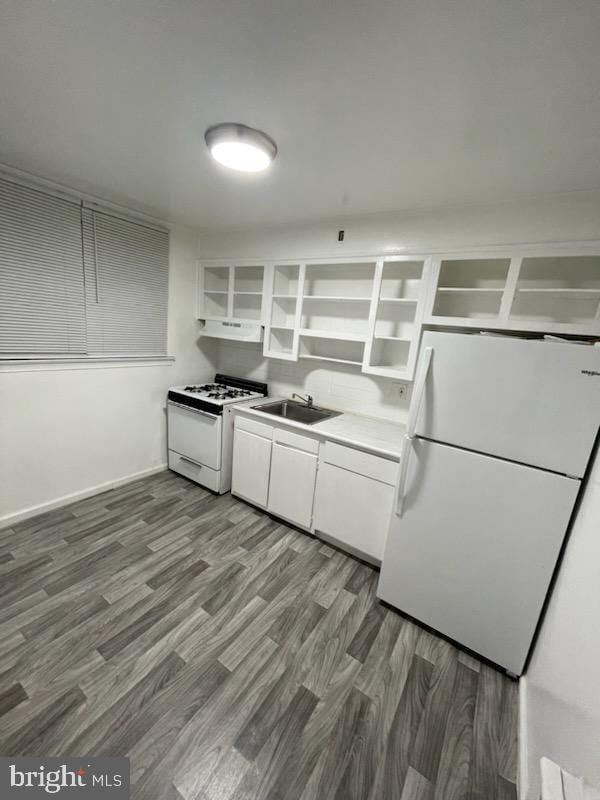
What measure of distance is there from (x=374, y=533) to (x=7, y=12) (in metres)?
2.80

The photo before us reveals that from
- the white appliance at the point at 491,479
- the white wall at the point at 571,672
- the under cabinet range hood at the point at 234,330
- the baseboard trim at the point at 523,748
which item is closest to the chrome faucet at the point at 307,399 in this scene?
the under cabinet range hood at the point at 234,330

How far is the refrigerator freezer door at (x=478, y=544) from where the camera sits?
1483 mm

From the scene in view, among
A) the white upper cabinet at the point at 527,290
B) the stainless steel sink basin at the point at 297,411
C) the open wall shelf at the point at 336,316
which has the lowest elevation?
the stainless steel sink basin at the point at 297,411

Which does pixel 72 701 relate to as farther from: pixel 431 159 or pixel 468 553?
pixel 431 159

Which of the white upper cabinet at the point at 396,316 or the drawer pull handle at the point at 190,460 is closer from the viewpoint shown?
the white upper cabinet at the point at 396,316

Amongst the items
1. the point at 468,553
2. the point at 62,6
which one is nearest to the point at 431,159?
the point at 62,6

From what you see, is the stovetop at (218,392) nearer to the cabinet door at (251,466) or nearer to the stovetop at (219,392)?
the stovetop at (219,392)

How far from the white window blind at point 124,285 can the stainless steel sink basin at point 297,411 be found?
1258 millimetres

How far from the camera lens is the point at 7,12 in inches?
37.9

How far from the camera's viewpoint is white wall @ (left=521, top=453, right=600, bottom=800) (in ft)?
3.10

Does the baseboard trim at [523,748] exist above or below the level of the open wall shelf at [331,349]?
below

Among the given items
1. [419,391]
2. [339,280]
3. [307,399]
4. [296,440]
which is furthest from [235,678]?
[339,280]

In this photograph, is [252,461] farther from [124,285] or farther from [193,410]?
[124,285]

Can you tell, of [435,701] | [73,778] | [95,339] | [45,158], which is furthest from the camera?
[95,339]
